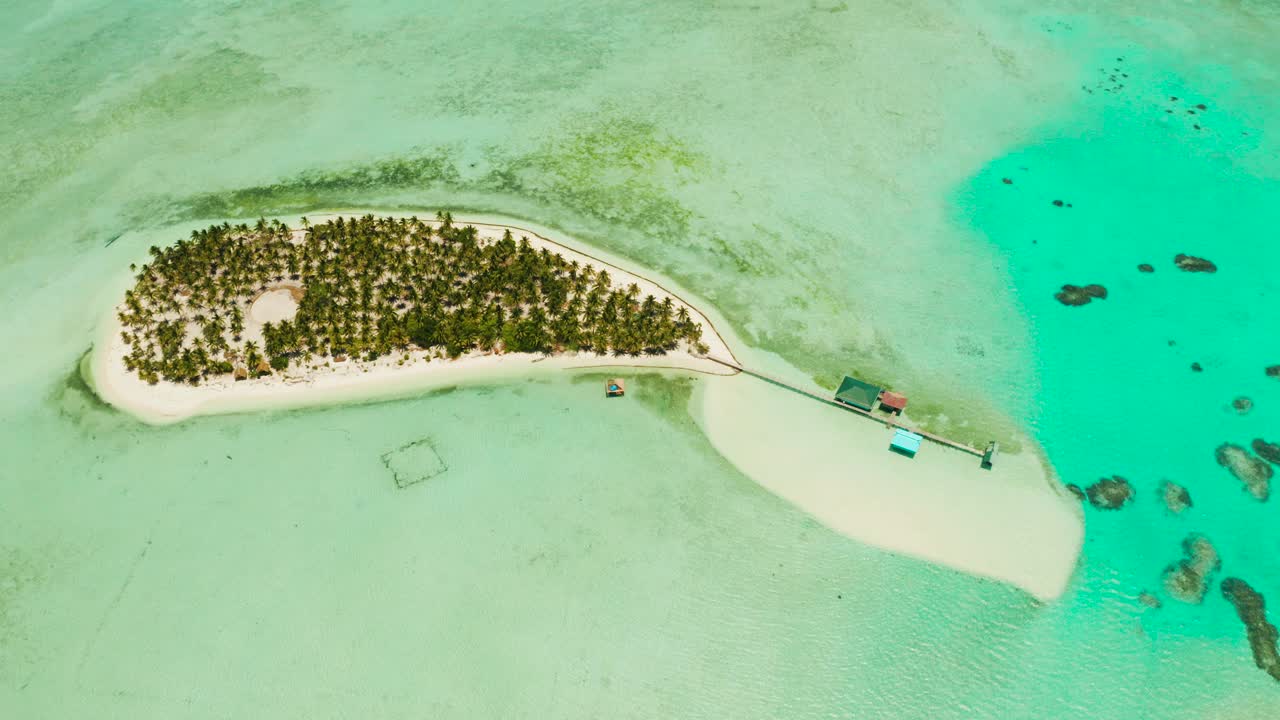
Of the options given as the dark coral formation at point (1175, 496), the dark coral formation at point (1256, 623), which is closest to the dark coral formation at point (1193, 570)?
the dark coral formation at point (1256, 623)

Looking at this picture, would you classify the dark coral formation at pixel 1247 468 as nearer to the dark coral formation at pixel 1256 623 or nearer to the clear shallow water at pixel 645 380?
the clear shallow water at pixel 645 380

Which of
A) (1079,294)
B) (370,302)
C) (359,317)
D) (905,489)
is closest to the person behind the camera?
(905,489)

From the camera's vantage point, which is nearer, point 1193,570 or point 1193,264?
point 1193,570

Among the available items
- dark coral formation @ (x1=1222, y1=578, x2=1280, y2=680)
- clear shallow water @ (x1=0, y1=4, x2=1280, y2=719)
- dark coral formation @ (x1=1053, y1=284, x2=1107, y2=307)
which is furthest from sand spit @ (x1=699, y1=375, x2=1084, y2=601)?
dark coral formation @ (x1=1053, y1=284, x2=1107, y2=307)

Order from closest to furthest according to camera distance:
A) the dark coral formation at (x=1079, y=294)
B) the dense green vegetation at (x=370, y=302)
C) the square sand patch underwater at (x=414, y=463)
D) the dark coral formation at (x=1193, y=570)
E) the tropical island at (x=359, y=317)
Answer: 1. the dark coral formation at (x=1193, y=570)
2. the square sand patch underwater at (x=414, y=463)
3. the tropical island at (x=359, y=317)
4. the dense green vegetation at (x=370, y=302)
5. the dark coral formation at (x=1079, y=294)

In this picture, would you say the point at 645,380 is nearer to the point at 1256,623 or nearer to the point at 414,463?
the point at 414,463

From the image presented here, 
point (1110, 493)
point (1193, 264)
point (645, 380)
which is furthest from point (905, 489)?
point (1193, 264)
